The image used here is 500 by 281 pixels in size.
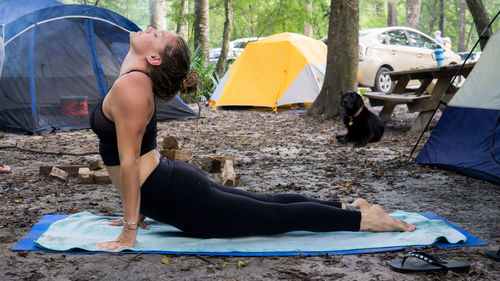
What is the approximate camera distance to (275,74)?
10727 mm

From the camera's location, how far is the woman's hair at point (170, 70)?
2488 millimetres

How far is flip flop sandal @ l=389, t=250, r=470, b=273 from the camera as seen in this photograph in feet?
7.82

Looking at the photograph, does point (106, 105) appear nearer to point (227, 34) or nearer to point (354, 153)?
point (354, 153)

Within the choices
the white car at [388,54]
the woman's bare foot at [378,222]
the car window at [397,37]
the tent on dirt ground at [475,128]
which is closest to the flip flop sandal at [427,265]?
the woman's bare foot at [378,222]

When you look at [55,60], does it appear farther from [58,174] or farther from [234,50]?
[234,50]

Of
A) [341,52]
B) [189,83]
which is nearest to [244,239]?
[189,83]

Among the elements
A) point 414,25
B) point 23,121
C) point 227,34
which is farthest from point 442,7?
point 23,121

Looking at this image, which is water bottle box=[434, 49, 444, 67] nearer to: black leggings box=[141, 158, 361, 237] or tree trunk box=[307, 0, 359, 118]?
tree trunk box=[307, 0, 359, 118]

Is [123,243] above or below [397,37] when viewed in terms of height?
below

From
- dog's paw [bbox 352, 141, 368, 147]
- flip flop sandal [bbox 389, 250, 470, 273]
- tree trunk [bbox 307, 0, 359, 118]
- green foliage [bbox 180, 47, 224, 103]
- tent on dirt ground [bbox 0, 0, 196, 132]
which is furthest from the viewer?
green foliage [bbox 180, 47, 224, 103]

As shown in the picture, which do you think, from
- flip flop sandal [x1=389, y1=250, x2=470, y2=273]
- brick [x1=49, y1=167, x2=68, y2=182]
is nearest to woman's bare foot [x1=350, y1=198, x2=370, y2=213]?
flip flop sandal [x1=389, y1=250, x2=470, y2=273]

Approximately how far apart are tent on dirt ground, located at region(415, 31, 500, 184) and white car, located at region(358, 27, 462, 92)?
665 centimetres

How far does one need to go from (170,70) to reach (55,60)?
253 inches

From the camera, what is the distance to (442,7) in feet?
105
